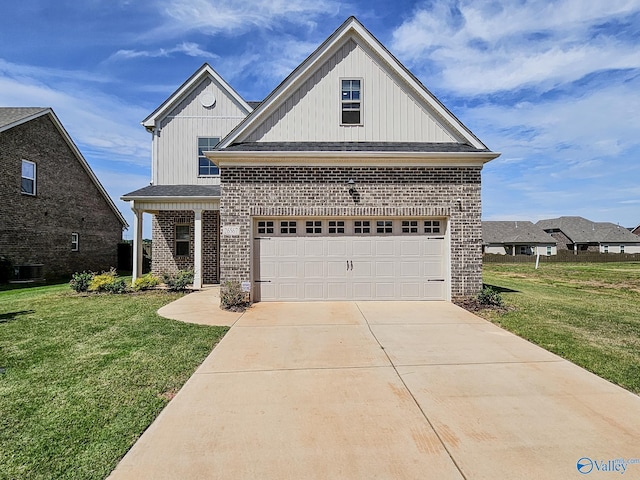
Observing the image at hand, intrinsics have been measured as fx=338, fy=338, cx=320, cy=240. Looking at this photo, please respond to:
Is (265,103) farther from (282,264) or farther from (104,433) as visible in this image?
(104,433)

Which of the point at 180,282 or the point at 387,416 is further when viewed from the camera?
the point at 180,282

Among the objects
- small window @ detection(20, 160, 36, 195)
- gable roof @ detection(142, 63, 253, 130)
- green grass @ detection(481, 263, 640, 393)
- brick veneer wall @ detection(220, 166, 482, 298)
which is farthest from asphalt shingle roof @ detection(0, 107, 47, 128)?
green grass @ detection(481, 263, 640, 393)

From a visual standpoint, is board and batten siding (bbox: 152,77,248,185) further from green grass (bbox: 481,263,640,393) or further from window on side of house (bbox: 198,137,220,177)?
green grass (bbox: 481,263,640,393)

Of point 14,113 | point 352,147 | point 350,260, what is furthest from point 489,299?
point 14,113

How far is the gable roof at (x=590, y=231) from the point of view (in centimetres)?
5375

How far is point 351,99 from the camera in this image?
33.3 feet

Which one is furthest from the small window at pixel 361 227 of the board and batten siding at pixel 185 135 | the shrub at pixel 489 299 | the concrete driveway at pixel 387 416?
the board and batten siding at pixel 185 135

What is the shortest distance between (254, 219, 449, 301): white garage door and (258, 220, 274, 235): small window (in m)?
0.01

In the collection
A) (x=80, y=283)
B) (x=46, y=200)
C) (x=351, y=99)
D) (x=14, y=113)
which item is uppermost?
(x=14, y=113)

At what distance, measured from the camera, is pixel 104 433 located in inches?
125

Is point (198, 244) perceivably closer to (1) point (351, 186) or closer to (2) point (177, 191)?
(2) point (177, 191)

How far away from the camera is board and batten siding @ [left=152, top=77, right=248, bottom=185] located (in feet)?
46.3

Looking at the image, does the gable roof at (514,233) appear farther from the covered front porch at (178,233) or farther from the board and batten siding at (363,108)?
the covered front porch at (178,233)

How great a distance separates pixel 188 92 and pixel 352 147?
28.4ft
